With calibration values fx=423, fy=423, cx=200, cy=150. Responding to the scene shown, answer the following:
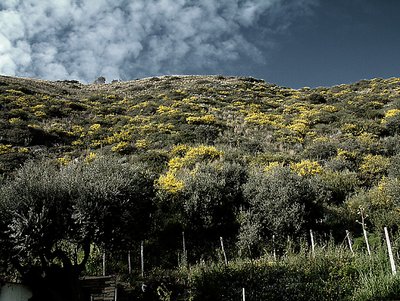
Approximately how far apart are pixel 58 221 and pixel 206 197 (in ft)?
26.3

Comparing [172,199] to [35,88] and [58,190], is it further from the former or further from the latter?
[35,88]

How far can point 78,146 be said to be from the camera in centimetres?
3331

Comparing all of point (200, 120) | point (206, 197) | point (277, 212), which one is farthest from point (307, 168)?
point (200, 120)

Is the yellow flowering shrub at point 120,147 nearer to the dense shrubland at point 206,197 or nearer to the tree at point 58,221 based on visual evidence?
the dense shrubland at point 206,197

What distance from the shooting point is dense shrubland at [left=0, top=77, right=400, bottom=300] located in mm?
12898

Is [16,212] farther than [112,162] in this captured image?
No

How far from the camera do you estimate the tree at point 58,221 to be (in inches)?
487

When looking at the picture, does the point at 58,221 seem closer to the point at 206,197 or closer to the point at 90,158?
the point at 206,197

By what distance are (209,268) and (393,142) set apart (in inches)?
826

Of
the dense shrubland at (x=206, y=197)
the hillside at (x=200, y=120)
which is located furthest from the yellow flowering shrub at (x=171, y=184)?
the hillside at (x=200, y=120)

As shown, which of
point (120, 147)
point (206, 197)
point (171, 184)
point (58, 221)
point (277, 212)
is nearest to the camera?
point (58, 221)

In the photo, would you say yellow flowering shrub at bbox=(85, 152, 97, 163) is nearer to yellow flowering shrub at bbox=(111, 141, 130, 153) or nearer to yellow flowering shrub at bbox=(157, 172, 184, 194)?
yellow flowering shrub at bbox=(111, 141, 130, 153)

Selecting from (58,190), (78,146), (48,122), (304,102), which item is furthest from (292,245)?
(304,102)

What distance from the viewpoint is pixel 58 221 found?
42.7ft
